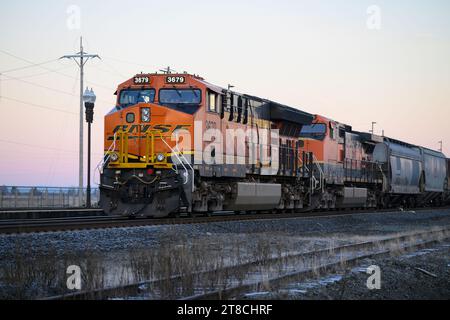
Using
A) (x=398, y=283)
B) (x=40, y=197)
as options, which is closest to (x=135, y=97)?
(x=398, y=283)

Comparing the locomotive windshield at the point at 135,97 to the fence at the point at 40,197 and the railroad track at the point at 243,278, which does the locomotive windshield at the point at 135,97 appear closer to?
the railroad track at the point at 243,278

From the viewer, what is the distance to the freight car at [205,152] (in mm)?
19391

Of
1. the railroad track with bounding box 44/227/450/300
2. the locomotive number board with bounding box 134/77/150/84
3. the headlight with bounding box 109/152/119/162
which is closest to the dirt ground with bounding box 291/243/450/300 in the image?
the railroad track with bounding box 44/227/450/300

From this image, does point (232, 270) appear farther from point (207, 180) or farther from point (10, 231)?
point (207, 180)

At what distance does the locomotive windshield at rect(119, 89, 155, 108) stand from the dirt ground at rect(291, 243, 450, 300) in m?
10.6

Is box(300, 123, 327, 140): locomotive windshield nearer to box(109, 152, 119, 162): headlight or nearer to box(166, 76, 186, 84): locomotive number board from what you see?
box(166, 76, 186, 84): locomotive number board

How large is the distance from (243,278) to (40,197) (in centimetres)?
2852

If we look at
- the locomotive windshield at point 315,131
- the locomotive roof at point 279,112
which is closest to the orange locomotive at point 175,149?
the locomotive roof at point 279,112

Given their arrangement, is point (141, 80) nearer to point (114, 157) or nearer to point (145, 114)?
point (145, 114)

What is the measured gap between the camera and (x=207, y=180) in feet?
68.2

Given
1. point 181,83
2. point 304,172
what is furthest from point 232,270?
point 304,172

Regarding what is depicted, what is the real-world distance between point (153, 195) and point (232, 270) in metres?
9.75

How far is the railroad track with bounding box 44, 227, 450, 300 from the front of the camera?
782 cm
